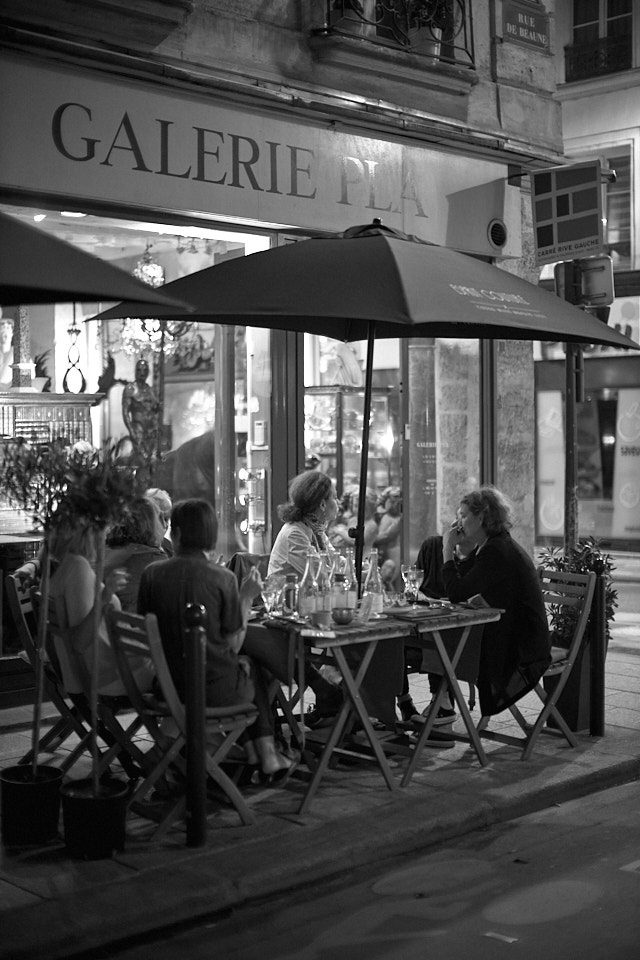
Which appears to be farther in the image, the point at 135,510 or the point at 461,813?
the point at 461,813

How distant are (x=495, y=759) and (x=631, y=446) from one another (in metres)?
15.3

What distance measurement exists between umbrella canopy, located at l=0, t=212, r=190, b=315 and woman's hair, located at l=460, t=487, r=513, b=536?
2782mm

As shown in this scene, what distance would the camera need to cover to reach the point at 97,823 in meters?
5.14

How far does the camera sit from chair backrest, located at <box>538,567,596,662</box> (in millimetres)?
7156

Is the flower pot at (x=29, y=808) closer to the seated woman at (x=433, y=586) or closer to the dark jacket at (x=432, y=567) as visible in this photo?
the seated woman at (x=433, y=586)

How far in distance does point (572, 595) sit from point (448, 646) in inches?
38.4

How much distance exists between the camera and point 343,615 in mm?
6086

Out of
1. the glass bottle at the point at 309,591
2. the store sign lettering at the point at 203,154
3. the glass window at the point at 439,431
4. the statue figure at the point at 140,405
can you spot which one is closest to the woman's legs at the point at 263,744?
the glass bottle at the point at 309,591

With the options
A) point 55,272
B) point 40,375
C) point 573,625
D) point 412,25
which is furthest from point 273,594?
point 412,25

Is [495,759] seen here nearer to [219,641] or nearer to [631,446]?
[219,641]

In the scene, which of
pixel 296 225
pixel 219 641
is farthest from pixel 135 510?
pixel 296 225

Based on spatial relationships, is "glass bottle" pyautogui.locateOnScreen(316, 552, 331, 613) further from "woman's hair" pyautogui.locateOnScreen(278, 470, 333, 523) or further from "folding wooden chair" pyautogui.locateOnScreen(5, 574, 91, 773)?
"folding wooden chair" pyautogui.locateOnScreen(5, 574, 91, 773)

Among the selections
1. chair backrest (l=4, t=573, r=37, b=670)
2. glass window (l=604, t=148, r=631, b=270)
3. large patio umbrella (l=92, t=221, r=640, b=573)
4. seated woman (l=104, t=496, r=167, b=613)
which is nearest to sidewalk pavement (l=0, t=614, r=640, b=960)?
chair backrest (l=4, t=573, r=37, b=670)

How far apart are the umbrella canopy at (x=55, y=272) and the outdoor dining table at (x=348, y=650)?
1907mm
